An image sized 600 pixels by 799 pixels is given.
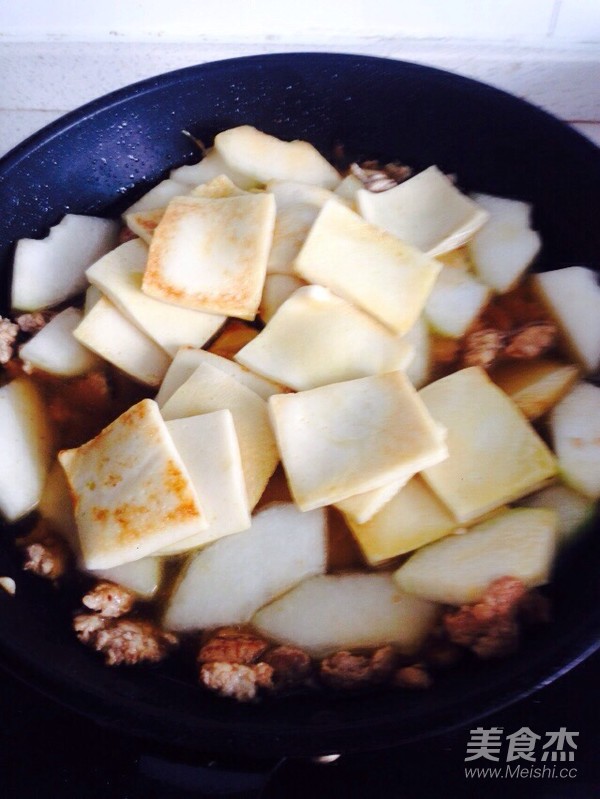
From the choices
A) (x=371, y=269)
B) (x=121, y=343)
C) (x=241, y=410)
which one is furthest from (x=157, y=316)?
(x=371, y=269)

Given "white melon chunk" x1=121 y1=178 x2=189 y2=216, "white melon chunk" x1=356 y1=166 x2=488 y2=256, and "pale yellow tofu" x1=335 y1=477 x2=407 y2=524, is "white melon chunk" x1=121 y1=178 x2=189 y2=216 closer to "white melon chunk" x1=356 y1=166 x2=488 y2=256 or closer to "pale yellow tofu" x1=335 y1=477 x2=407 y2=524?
"white melon chunk" x1=356 y1=166 x2=488 y2=256

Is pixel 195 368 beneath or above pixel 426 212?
beneath

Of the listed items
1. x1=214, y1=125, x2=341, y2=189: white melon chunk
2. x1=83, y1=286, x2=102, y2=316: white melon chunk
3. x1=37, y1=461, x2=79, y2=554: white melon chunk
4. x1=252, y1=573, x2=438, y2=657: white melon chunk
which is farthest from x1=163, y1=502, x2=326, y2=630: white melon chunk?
x1=214, y1=125, x2=341, y2=189: white melon chunk

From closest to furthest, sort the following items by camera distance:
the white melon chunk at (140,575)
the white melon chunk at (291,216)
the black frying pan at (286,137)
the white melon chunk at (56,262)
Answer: the black frying pan at (286,137)
the white melon chunk at (140,575)
the white melon chunk at (291,216)
the white melon chunk at (56,262)

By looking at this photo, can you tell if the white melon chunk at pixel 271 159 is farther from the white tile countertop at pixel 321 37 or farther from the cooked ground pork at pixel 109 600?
the cooked ground pork at pixel 109 600

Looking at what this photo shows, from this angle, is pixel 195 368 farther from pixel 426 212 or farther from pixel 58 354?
pixel 426 212

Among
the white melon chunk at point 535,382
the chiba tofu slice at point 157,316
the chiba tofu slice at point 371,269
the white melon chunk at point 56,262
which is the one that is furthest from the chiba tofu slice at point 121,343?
the white melon chunk at point 535,382
